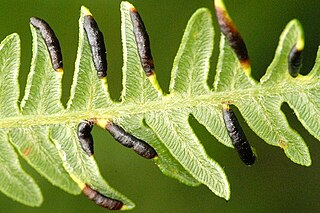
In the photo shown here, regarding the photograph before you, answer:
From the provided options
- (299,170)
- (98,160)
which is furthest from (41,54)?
(299,170)

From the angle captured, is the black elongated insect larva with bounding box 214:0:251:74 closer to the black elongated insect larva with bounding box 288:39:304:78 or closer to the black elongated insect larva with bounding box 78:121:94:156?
the black elongated insect larva with bounding box 288:39:304:78

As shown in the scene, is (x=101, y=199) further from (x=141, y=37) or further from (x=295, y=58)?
(x=295, y=58)

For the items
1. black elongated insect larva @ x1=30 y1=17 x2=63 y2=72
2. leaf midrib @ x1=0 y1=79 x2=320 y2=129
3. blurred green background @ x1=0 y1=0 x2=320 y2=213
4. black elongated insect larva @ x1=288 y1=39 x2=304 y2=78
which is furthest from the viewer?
blurred green background @ x1=0 y1=0 x2=320 y2=213

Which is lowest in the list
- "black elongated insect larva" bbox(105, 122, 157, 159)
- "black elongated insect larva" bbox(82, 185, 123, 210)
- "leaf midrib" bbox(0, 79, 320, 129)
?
"black elongated insect larva" bbox(82, 185, 123, 210)

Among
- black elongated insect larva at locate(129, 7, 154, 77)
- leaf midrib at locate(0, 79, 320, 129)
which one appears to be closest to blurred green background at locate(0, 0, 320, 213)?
leaf midrib at locate(0, 79, 320, 129)

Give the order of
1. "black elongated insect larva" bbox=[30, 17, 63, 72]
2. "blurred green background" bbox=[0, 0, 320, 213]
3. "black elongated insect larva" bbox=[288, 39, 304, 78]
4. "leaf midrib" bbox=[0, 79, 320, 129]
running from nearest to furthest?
"black elongated insect larva" bbox=[288, 39, 304, 78] → "leaf midrib" bbox=[0, 79, 320, 129] → "black elongated insect larva" bbox=[30, 17, 63, 72] → "blurred green background" bbox=[0, 0, 320, 213]

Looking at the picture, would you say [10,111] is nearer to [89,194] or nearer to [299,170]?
[89,194]

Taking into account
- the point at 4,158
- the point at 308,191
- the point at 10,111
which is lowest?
the point at 308,191
